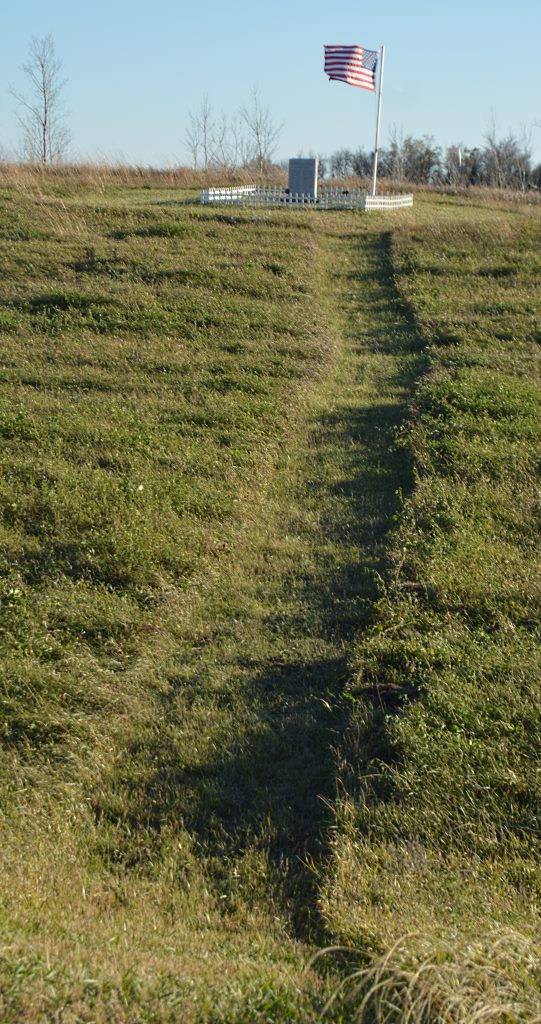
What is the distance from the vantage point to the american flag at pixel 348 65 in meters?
21.7

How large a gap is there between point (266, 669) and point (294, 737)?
0.75m

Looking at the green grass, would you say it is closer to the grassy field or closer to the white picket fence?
the grassy field

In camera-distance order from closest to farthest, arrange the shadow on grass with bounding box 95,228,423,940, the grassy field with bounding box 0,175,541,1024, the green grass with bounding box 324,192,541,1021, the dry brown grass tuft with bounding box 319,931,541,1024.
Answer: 1. the dry brown grass tuft with bounding box 319,931,541,1024
2. the grassy field with bounding box 0,175,541,1024
3. the green grass with bounding box 324,192,541,1021
4. the shadow on grass with bounding box 95,228,423,940

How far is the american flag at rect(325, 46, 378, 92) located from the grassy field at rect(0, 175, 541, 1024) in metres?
10.8

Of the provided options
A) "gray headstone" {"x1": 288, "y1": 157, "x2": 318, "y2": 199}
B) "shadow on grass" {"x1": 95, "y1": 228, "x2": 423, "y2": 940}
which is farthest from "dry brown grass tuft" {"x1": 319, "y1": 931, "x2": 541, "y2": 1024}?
"gray headstone" {"x1": 288, "y1": 157, "x2": 318, "y2": 199}

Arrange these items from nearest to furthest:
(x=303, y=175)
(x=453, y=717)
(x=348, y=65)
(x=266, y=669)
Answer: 1. (x=453, y=717)
2. (x=266, y=669)
3. (x=348, y=65)
4. (x=303, y=175)

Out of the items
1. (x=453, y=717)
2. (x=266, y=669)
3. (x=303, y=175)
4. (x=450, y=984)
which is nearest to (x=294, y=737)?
(x=266, y=669)

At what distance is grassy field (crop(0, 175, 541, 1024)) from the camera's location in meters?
3.30

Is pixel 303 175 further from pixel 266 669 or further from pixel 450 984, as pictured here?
pixel 450 984

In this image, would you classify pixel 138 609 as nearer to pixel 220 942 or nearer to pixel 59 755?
pixel 59 755

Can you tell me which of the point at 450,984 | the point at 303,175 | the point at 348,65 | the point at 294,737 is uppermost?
the point at 348,65

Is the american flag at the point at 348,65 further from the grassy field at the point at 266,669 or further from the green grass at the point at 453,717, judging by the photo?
the green grass at the point at 453,717

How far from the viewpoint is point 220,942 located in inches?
139

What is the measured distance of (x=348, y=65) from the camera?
2194 centimetres
